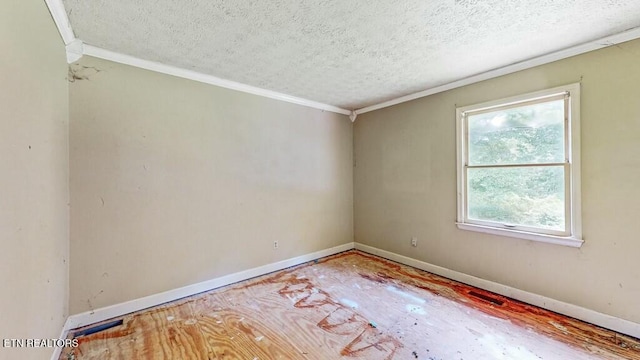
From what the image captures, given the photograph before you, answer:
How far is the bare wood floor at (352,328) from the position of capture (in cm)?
195

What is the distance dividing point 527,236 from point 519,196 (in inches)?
16.8

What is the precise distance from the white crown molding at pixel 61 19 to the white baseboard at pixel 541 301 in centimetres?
440

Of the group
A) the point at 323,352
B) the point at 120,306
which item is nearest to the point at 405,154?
the point at 323,352

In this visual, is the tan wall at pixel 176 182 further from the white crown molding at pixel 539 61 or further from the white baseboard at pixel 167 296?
the white crown molding at pixel 539 61

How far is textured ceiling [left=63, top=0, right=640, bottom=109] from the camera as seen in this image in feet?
5.86

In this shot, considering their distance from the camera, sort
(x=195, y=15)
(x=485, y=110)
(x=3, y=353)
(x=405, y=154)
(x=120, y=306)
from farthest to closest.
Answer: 1. (x=405, y=154)
2. (x=485, y=110)
3. (x=120, y=306)
4. (x=195, y=15)
5. (x=3, y=353)

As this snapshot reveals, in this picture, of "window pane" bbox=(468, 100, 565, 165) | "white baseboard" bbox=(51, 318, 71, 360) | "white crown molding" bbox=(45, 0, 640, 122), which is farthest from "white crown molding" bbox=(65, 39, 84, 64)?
"window pane" bbox=(468, 100, 565, 165)

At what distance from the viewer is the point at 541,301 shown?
2.57 meters

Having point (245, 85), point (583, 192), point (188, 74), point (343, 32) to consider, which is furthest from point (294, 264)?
point (583, 192)

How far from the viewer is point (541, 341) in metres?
2.07

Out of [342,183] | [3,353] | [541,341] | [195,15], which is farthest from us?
[342,183]

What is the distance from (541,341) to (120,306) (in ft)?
12.3

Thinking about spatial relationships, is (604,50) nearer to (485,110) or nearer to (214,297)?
(485,110)

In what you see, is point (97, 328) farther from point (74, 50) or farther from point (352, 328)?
point (74, 50)
